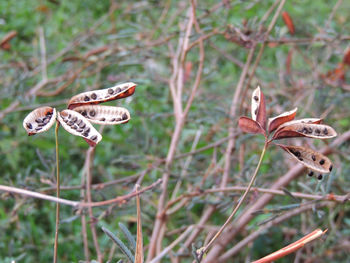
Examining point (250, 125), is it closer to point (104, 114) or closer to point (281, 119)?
point (281, 119)

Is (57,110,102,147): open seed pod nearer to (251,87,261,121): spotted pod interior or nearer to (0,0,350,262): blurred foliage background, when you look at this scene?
(251,87,261,121): spotted pod interior

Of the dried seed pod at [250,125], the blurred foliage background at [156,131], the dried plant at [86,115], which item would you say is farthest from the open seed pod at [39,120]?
the blurred foliage background at [156,131]

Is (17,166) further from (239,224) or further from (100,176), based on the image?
(239,224)

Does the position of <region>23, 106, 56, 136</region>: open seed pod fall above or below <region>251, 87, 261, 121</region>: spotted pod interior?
below

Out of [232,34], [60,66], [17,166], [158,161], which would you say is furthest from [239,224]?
[60,66]

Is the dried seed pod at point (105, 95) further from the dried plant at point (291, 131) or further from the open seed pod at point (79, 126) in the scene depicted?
the dried plant at point (291, 131)

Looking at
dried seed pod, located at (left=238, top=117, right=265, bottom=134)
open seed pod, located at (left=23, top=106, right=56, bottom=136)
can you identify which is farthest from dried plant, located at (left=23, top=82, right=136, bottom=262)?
dried seed pod, located at (left=238, top=117, right=265, bottom=134)
